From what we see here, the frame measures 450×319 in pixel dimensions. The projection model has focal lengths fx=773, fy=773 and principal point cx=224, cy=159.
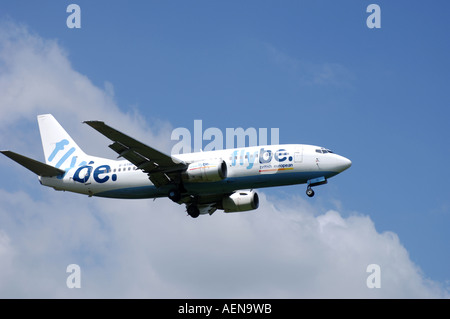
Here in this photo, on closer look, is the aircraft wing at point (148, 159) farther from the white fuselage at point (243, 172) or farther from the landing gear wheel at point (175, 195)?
the landing gear wheel at point (175, 195)

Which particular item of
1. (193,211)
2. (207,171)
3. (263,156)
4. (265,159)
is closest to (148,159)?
(207,171)

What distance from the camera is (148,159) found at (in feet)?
183

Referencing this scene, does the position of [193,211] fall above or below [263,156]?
below

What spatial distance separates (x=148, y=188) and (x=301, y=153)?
39.3 feet

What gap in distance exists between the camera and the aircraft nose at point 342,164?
54675mm

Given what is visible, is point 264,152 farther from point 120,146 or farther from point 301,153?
point 120,146

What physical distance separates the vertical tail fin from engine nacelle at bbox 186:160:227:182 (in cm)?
1058

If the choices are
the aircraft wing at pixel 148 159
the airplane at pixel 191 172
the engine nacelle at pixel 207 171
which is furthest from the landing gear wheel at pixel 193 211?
the engine nacelle at pixel 207 171

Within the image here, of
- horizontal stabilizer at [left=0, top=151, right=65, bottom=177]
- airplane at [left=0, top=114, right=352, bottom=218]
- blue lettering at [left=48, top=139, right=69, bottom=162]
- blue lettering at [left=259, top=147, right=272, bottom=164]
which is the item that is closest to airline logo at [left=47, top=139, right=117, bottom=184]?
airplane at [left=0, top=114, right=352, bottom=218]

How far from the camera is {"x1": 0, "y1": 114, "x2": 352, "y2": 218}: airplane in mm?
54375

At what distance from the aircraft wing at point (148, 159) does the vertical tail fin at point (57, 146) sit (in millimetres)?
7337

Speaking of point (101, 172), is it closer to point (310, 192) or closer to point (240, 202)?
point (240, 202)

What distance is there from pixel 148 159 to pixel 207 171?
4553 millimetres

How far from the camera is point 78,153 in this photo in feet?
204
